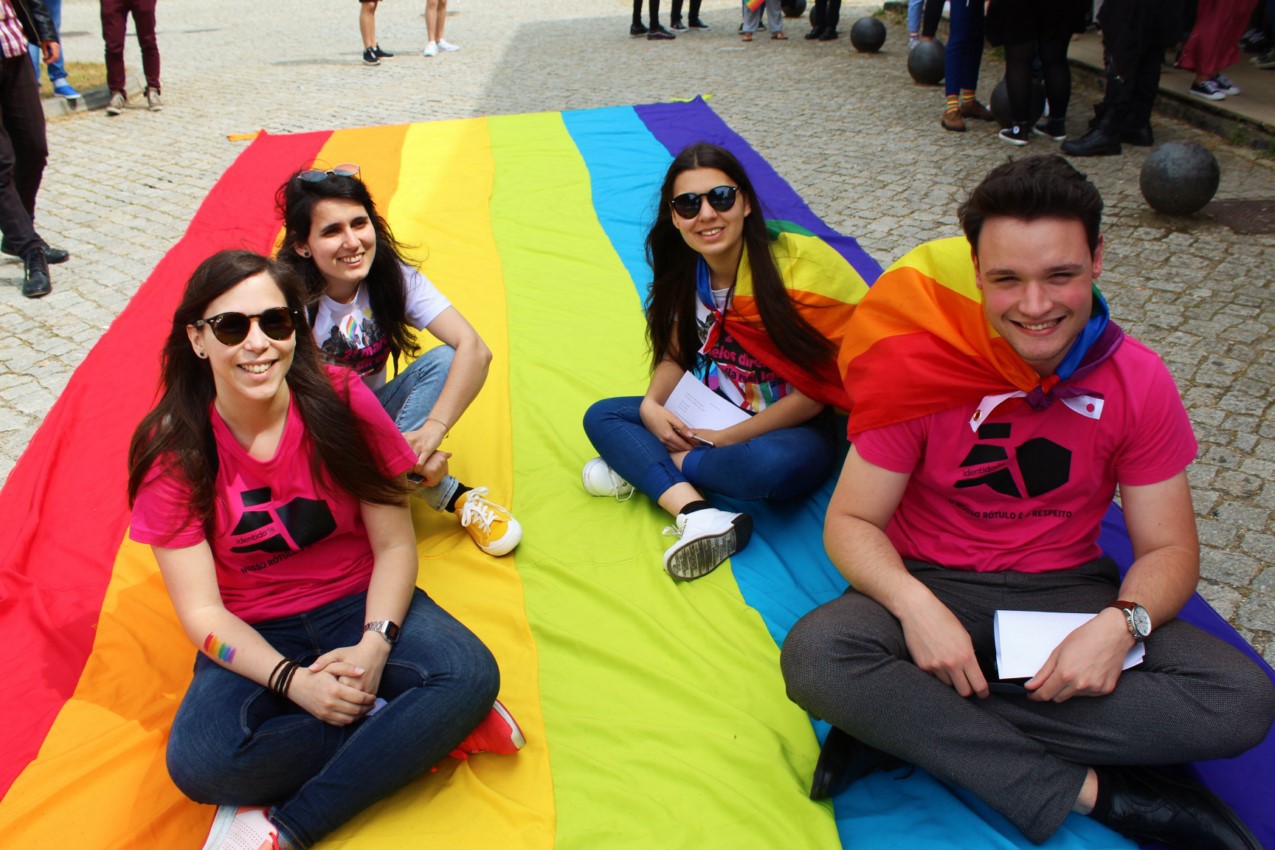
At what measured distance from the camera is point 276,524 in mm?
2346

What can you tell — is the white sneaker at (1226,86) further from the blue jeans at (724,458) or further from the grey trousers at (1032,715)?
the grey trousers at (1032,715)

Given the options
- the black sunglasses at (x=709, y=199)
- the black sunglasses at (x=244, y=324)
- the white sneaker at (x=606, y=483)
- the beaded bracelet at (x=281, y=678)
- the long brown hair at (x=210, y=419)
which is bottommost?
the white sneaker at (x=606, y=483)

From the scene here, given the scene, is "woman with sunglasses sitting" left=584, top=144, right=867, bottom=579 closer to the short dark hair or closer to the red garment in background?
the short dark hair

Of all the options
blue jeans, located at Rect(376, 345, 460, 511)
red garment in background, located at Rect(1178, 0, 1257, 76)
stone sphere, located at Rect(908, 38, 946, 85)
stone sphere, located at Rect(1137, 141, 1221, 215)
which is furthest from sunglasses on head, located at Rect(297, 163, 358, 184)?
stone sphere, located at Rect(908, 38, 946, 85)

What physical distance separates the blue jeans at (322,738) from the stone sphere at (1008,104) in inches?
236

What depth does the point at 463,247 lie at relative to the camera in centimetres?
535

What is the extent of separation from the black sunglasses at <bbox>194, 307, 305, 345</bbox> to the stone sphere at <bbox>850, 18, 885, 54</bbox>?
9.25m

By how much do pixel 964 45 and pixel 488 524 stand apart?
572 cm

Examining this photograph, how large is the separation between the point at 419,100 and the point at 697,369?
288 inches

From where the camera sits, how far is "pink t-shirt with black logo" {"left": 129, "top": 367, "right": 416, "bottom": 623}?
2262 mm

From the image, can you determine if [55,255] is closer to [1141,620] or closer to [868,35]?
[1141,620]

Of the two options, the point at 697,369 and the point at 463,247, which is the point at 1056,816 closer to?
Answer: the point at 697,369

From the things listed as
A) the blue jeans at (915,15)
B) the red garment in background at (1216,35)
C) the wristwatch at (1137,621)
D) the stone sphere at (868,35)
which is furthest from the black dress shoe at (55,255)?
the blue jeans at (915,15)

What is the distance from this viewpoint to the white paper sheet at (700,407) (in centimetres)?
317
